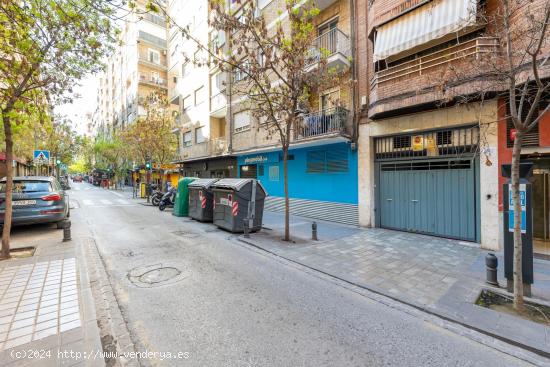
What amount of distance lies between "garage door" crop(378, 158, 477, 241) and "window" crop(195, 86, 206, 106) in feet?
51.1

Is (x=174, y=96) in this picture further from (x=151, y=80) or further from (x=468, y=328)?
(x=468, y=328)

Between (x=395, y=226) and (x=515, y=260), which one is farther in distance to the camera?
(x=395, y=226)

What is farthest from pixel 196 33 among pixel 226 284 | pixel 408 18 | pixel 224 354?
pixel 224 354

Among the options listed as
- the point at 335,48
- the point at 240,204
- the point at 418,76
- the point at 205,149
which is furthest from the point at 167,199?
the point at 418,76

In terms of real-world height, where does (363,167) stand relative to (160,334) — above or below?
above

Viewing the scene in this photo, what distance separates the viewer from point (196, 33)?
20422 mm

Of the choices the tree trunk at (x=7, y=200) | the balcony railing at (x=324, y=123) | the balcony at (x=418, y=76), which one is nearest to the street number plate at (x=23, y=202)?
the tree trunk at (x=7, y=200)

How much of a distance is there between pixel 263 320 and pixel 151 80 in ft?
130

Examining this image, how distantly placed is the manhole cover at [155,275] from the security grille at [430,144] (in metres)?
7.91

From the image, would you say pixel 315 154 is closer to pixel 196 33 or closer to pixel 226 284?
pixel 226 284

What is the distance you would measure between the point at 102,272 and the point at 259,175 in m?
11.1

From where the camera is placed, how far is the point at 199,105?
2036cm

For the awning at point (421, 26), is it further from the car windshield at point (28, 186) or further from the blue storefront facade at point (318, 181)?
the car windshield at point (28, 186)

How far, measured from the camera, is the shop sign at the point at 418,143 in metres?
8.31
